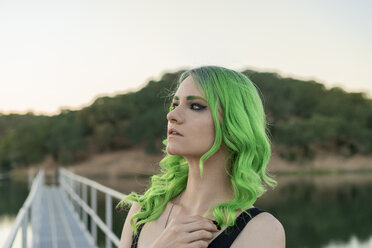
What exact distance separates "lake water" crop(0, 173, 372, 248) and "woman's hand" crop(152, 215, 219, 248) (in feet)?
59.9

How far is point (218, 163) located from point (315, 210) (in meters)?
28.7

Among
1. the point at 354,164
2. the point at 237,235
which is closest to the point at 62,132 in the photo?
the point at 354,164

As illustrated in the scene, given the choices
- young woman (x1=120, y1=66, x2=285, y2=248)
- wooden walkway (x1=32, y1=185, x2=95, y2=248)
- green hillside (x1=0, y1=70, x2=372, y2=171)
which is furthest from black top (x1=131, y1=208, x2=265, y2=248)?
green hillside (x1=0, y1=70, x2=372, y2=171)

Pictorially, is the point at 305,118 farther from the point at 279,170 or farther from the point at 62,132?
the point at 62,132

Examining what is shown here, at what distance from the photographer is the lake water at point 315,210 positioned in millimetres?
22391

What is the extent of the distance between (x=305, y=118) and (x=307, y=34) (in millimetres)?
13923

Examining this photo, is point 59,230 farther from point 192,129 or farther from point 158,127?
point 158,127

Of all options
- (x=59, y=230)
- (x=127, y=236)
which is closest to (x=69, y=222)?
(x=59, y=230)

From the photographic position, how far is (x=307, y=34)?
49.2m

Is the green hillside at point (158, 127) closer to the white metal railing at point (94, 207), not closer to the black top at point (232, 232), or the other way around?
the white metal railing at point (94, 207)

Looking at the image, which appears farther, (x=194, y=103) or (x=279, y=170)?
(x=279, y=170)

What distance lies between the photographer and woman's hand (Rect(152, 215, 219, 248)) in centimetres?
94

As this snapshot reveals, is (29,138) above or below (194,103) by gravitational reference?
below

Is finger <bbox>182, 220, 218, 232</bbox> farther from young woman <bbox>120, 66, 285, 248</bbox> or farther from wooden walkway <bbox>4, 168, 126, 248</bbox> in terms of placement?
wooden walkway <bbox>4, 168, 126, 248</bbox>
